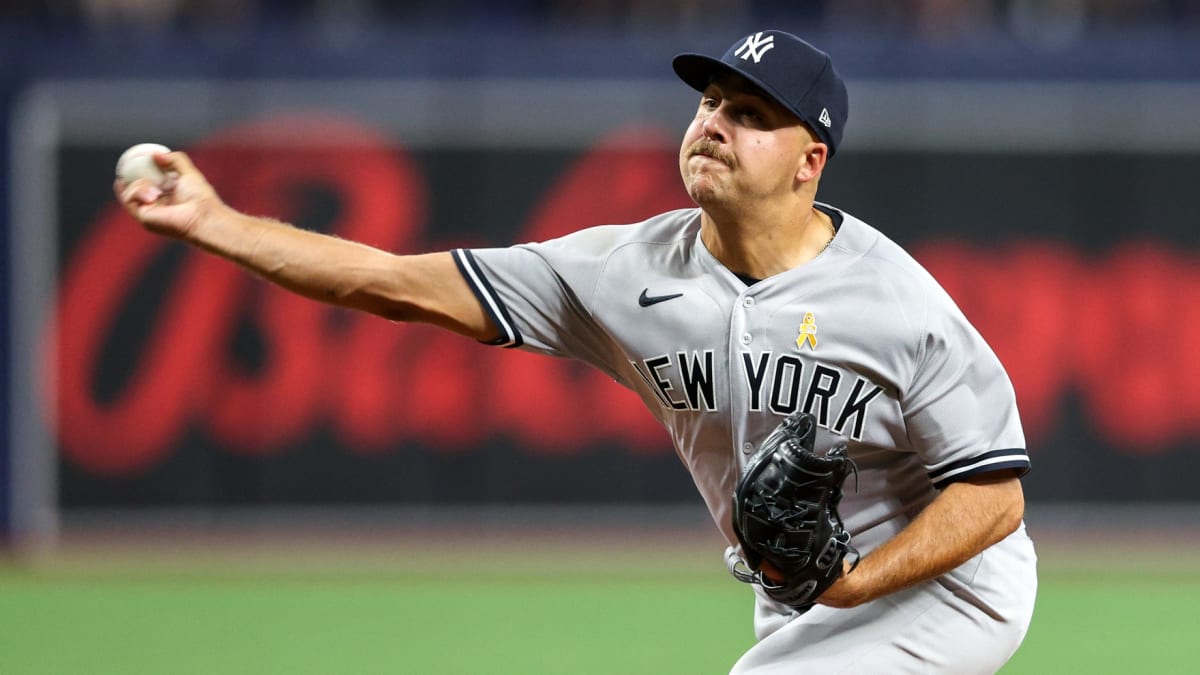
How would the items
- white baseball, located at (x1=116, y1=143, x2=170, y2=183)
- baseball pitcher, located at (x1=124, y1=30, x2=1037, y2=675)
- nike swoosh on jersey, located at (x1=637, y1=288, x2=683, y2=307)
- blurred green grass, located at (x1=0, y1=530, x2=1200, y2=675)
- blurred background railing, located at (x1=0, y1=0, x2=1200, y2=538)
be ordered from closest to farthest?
white baseball, located at (x1=116, y1=143, x2=170, y2=183), baseball pitcher, located at (x1=124, y1=30, x2=1037, y2=675), nike swoosh on jersey, located at (x1=637, y1=288, x2=683, y2=307), blurred green grass, located at (x1=0, y1=530, x2=1200, y2=675), blurred background railing, located at (x1=0, y1=0, x2=1200, y2=538)

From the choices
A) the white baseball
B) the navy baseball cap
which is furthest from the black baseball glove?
the white baseball

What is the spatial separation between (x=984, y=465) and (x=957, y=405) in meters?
0.17

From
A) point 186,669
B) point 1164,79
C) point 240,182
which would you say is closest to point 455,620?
point 186,669

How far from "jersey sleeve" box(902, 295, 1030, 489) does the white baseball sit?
6.41ft

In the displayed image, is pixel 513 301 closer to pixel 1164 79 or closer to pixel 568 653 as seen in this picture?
pixel 568 653

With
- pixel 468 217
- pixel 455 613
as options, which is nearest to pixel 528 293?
pixel 455 613

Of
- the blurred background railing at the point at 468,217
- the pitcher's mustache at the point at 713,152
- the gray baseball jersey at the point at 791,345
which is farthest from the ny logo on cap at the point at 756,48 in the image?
the blurred background railing at the point at 468,217

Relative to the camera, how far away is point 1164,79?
40.8 feet

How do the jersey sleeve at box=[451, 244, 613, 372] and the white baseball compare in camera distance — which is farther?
the jersey sleeve at box=[451, 244, 613, 372]

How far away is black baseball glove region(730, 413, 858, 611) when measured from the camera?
400 centimetres

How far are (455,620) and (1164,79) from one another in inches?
273

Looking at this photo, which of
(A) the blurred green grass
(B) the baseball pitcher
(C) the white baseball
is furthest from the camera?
(A) the blurred green grass

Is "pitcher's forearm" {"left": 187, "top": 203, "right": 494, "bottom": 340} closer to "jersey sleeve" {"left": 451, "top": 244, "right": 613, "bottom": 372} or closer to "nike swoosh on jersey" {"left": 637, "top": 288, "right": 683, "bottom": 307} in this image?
"jersey sleeve" {"left": 451, "top": 244, "right": 613, "bottom": 372}

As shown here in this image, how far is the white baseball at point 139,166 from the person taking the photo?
3975 mm
